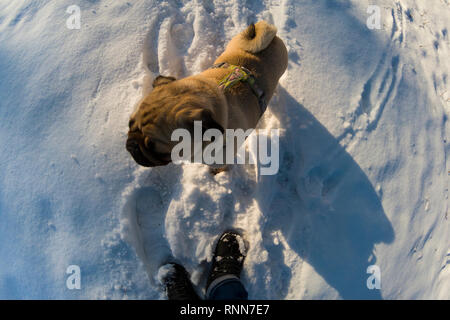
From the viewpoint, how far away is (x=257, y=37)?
2008 millimetres

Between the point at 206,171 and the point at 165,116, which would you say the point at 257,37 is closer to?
the point at 165,116

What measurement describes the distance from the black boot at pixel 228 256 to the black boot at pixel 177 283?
0.19 meters

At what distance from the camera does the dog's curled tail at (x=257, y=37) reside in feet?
6.49

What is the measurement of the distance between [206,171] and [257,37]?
133cm

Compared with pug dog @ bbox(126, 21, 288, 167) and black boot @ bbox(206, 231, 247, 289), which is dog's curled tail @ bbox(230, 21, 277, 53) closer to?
pug dog @ bbox(126, 21, 288, 167)

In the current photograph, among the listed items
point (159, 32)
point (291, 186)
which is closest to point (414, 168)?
point (291, 186)

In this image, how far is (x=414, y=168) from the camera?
2607 mm

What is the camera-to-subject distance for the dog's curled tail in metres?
1.98

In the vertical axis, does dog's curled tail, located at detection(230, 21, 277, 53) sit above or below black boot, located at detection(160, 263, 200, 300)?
above

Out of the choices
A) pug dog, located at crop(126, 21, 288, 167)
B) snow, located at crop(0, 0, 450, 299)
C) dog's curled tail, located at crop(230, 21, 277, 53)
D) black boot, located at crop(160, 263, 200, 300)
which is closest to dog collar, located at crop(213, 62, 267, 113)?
pug dog, located at crop(126, 21, 288, 167)

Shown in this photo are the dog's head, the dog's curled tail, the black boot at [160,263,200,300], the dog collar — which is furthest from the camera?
the black boot at [160,263,200,300]

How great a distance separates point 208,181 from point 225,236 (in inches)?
23.0

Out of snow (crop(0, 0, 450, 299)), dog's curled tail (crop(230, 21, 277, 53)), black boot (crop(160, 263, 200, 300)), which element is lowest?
black boot (crop(160, 263, 200, 300))

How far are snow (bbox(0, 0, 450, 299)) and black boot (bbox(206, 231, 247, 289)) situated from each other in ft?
0.33
